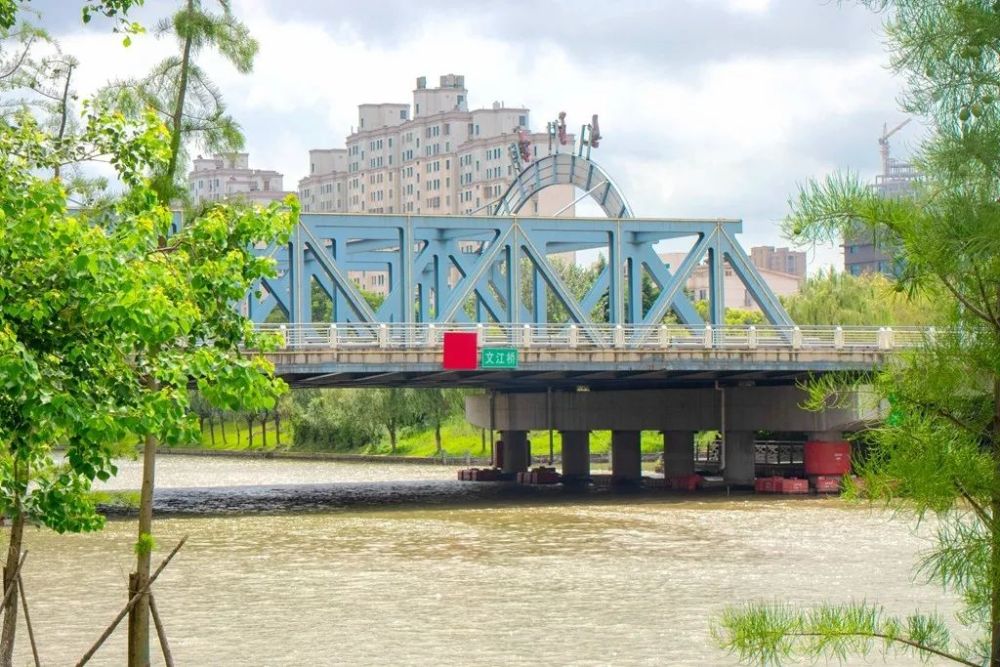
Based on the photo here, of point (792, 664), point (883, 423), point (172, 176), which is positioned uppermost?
point (172, 176)

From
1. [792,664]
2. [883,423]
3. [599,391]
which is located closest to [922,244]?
[883,423]

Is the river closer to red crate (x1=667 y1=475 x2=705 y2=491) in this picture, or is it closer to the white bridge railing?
the white bridge railing

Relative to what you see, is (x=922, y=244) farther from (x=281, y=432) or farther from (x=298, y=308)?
Result: (x=281, y=432)

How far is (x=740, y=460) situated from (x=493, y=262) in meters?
13.5

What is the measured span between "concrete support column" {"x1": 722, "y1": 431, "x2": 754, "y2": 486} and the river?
5888mm

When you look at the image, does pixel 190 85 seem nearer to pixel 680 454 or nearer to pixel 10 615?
pixel 10 615

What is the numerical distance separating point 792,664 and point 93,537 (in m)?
27.6

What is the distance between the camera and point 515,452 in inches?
3152

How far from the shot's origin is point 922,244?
11.9 meters

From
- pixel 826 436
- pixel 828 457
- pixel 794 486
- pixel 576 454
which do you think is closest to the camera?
pixel 794 486

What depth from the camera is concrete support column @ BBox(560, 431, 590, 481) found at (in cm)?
7719

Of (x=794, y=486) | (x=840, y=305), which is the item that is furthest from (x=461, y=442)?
(x=794, y=486)

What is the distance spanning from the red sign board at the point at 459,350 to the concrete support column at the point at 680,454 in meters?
16.7

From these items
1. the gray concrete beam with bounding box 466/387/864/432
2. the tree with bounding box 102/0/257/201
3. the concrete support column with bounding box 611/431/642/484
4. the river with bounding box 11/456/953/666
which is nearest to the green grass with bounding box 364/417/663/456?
the gray concrete beam with bounding box 466/387/864/432
